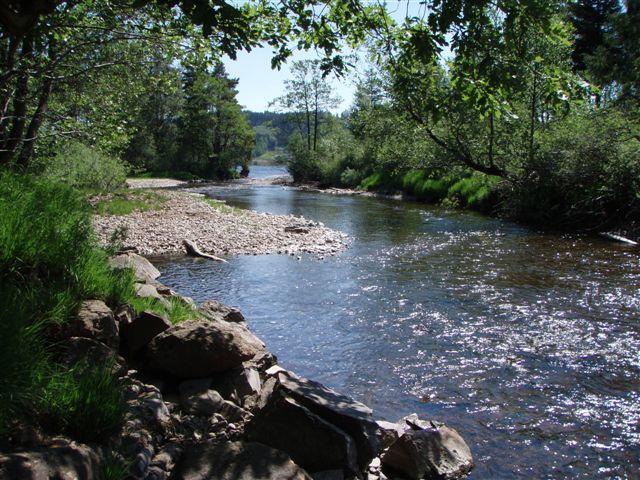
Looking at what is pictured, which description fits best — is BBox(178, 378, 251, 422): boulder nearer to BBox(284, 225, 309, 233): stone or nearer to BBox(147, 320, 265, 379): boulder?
BBox(147, 320, 265, 379): boulder

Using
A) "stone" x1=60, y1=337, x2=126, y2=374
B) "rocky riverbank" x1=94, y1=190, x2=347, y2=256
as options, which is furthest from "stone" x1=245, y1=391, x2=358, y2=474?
"rocky riverbank" x1=94, y1=190, x2=347, y2=256

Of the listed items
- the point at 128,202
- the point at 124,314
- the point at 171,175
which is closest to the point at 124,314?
the point at 124,314

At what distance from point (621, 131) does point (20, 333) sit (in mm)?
22403

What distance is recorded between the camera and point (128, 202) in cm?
2400

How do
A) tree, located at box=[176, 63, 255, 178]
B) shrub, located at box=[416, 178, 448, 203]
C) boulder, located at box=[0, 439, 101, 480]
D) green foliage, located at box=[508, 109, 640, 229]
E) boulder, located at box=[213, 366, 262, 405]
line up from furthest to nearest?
tree, located at box=[176, 63, 255, 178], shrub, located at box=[416, 178, 448, 203], green foliage, located at box=[508, 109, 640, 229], boulder, located at box=[213, 366, 262, 405], boulder, located at box=[0, 439, 101, 480]

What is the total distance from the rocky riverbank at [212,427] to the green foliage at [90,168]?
17708 mm

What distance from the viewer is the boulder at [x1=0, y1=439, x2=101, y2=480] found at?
9.46ft

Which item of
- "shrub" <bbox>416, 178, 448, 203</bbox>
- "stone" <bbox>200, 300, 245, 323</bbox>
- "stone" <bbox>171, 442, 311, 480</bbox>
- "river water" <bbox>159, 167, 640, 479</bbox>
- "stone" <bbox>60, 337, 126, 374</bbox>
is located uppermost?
"shrub" <bbox>416, 178, 448, 203</bbox>

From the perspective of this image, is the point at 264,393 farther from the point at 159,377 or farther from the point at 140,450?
the point at 140,450

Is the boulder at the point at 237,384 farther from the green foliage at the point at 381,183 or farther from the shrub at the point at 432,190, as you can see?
the green foliage at the point at 381,183

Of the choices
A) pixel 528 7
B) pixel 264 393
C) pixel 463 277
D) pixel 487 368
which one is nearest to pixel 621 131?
pixel 463 277

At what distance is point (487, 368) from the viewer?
7707 millimetres

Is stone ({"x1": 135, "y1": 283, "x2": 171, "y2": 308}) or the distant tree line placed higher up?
the distant tree line

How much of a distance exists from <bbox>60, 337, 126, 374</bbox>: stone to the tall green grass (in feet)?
0.49
